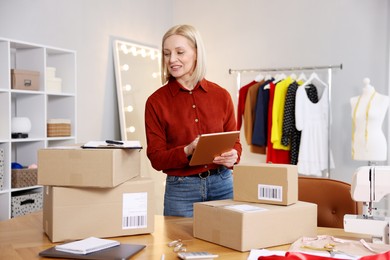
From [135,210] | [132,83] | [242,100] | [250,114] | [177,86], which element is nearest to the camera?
[135,210]

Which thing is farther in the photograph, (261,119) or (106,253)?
(261,119)

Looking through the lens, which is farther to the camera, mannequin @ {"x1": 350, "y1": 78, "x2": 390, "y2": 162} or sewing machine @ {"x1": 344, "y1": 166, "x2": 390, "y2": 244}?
mannequin @ {"x1": 350, "y1": 78, "x2": 390, "y2": 162}

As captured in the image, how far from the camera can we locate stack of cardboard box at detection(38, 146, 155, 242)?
1629 millimetres

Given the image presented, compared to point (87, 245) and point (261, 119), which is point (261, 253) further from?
point (261, 119)

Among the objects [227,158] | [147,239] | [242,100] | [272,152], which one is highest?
[242,100]

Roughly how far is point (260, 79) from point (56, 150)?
11.6 ft

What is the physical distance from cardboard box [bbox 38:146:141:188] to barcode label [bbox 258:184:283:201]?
48 cm

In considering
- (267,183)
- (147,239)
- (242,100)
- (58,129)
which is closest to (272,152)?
(242,100)

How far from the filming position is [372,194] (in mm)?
1601

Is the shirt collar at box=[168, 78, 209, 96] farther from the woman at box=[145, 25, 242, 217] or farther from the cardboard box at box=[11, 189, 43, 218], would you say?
the cardboard box at box=[11, 189, 43, 218]

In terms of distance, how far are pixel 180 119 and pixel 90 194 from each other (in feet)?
2.26

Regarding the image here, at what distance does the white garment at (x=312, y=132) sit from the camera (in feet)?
14.4

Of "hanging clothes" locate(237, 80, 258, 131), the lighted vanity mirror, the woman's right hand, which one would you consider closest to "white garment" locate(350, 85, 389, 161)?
"hanging clothes" locate(237, 80, 258, 131)

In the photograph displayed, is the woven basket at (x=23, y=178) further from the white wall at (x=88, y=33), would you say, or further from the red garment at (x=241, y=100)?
the red garment at (x=241, y=100)
